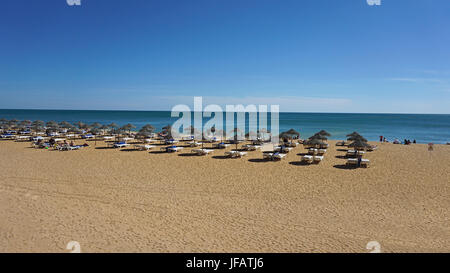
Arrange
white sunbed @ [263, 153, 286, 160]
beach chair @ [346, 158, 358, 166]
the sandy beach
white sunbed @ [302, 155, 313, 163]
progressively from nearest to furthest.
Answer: the sandy beach
beach chair @ [346, 158, 358, 166]
white sunbed @ [302, 155, 313, 163]
white sunbed @ [263, 153, 286, 160]

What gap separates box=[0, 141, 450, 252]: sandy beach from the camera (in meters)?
5.22

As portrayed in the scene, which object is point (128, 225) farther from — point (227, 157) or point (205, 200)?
point (227, 157)

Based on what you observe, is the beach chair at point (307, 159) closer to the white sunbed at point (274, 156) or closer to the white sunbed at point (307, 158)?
the white sunbed at point (307, 158)

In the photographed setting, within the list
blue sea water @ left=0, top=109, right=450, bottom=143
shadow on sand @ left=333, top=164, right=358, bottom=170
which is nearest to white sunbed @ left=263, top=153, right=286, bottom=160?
shadow on sand @ left=333, top=164, right=358, bottom=170

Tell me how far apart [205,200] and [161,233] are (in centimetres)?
223

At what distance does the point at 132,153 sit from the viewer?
15797 mm

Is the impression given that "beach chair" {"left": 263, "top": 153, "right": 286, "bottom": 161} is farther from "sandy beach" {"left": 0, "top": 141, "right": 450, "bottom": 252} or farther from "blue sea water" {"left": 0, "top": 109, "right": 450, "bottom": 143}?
"blue sea water" {"left": 0, "top": 109, "right": 450, "bottom": 143}

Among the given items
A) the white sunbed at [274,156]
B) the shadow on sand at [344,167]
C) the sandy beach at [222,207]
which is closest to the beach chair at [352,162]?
the shadow on sand at [344,167]

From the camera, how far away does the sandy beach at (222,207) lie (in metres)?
5.22

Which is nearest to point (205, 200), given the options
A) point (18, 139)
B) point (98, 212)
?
point (98, 212)

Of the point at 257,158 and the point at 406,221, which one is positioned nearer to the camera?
the point at 406,221

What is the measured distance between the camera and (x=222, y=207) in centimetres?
711
